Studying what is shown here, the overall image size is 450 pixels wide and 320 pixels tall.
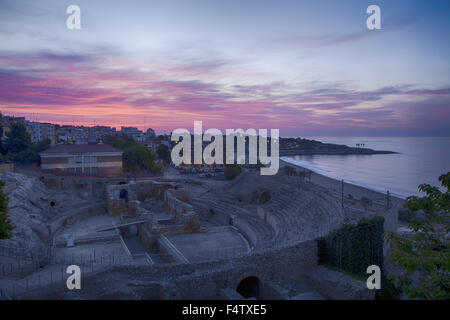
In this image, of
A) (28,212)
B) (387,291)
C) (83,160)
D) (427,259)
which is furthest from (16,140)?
(427,259)

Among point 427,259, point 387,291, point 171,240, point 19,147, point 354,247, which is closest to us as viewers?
point 427,259

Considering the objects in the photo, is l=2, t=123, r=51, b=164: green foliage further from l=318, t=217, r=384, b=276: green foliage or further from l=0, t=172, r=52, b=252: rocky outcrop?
l=318, t=217, r=384, b=276: green foliage

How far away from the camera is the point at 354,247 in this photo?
530 inches

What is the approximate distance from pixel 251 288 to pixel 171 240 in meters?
9.57

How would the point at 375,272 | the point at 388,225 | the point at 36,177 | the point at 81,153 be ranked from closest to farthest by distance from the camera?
the point at 375,272 → the point at 388,225 → the point at 36,177 → the point at 81,153

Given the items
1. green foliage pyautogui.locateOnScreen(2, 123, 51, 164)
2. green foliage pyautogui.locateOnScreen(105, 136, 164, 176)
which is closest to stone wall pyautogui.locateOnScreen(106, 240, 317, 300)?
green foliage pyautogui.locateOnScreen(105, 136, 164, 176)

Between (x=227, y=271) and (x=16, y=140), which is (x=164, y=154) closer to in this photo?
(x=16, y=140)

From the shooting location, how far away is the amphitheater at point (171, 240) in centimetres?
1146

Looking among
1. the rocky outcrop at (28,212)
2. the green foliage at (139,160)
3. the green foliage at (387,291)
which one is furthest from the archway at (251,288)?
the green foliage at (139,160)

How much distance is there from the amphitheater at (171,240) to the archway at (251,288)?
5 cm
